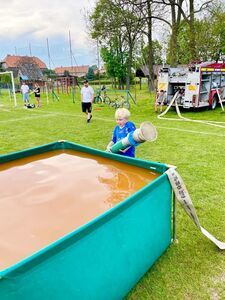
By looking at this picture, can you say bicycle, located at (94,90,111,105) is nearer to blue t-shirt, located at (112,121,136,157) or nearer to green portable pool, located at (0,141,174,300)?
blue t-shirt, located at (112,121,136,157)

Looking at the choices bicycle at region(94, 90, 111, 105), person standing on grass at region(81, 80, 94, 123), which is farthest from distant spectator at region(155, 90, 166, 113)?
bicycle at region(94, 90, 111, 105)

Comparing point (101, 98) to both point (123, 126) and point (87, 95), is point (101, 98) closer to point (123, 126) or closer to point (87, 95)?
point (87, 95)

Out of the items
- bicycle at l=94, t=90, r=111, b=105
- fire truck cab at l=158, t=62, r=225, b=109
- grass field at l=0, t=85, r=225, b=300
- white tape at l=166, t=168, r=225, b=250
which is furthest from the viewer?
bicycle at l=94, t=90, r=111, b=105

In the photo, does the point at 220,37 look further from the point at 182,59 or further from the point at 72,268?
the point at 72,268

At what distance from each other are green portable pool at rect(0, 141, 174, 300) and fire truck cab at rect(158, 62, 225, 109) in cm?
969

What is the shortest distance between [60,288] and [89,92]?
1026cm

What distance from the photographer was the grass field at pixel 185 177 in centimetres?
250

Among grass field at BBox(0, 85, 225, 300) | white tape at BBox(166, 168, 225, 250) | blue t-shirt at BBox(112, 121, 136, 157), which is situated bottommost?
grass field at BBox(0, 85, 225, 300)

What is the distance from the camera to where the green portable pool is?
161 cm

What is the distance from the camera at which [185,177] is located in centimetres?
496

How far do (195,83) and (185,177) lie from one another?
8.10 m

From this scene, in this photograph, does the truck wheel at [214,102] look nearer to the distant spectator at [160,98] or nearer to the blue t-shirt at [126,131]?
the distant spectator at [160,98]

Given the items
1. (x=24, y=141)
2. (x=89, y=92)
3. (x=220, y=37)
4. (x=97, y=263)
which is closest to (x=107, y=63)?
(x=220, y=37)

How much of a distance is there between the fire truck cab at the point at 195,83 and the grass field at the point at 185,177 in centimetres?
90
